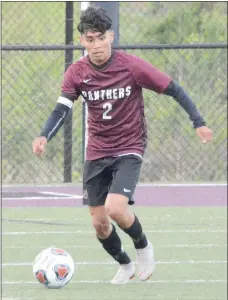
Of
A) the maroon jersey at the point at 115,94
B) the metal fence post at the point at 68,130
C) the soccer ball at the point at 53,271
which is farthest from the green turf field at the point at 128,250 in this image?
the metal fence post at the point at 68,130

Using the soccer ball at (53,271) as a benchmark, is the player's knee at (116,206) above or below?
above

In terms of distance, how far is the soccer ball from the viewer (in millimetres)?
7605

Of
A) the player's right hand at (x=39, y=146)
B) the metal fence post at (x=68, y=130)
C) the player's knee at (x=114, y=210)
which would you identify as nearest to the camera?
the player's right hand at (x=39, y=146)

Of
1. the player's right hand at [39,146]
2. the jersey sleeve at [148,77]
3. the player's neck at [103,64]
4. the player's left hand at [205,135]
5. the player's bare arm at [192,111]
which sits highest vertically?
the player's neck at [103,64]

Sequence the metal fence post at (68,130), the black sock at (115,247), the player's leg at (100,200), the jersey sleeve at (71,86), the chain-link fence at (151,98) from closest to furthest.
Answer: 1. the jersey sleeve at (71,86)
2. the player's leg at (100,200)
3. the black sock at (115,247)
4. the metal fence post at (68,130)
5. the chain-link fence at (151,98)

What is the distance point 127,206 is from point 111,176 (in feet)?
1.06

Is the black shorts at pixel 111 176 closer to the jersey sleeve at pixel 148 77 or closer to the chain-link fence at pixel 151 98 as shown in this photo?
the jersey sleeve at pixel 148 77

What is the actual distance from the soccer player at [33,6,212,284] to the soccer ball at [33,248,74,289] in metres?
0.42

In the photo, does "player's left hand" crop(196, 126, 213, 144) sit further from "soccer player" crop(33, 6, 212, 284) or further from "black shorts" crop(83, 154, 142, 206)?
"black shorts" crop(83, 154, 142, 206)

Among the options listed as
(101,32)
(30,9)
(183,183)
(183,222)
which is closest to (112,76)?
(101,32)

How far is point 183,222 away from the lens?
435 inches

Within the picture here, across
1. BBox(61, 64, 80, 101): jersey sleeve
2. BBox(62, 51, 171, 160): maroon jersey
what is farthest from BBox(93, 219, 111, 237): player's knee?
BBox(61, 64, 80, 101): jersey sleeve

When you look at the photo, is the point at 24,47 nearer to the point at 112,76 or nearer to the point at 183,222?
the point at 183,222

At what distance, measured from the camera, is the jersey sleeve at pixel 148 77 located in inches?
303
